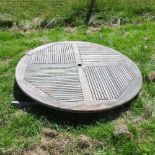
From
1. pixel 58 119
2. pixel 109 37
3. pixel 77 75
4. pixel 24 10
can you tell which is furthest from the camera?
pixel 24 10

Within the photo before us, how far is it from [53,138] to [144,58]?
2.49 meters

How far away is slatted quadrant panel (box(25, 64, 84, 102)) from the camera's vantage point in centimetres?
486

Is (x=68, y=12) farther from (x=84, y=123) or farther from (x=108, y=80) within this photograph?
(x=84, y=123)

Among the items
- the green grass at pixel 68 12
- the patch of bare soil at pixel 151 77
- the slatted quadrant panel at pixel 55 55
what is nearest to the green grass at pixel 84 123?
the patch of bare soil at pixel 151 77

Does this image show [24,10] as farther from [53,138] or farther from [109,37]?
[53,138]

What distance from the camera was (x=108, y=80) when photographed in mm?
5234

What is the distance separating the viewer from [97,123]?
4750 millimetres

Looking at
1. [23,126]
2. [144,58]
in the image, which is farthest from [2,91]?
[144,58]

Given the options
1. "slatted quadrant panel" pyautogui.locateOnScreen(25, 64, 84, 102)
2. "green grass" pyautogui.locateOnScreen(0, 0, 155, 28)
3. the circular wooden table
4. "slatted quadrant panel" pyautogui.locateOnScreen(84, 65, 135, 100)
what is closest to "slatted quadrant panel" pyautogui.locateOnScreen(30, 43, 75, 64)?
the circular wooden table

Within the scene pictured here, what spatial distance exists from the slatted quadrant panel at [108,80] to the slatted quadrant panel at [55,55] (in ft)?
1.32

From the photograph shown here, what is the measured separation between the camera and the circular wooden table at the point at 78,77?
477 cm

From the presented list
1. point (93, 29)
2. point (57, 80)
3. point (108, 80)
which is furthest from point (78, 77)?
point (93, 29)

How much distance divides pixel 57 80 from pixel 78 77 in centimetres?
29

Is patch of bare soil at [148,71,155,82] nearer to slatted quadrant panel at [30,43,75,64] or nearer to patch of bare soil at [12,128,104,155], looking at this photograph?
slatted quadrant panel at [30,43,75,64]
